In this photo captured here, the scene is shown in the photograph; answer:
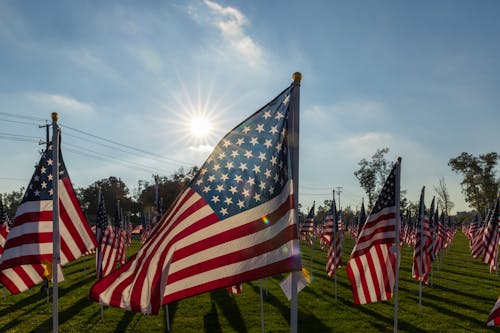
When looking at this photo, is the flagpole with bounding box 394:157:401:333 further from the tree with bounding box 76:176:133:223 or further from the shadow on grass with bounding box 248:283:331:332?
the tree with bounding box 76:176:133:223

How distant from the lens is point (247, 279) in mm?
5277

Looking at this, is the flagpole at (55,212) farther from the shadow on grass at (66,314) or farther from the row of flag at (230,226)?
the shadow on grass at (66,314)

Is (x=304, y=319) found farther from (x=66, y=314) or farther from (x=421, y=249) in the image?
(x=66, y=314)

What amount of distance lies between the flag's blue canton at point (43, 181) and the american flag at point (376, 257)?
6172 mm

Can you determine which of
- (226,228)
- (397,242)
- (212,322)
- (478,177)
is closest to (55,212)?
(226,228)

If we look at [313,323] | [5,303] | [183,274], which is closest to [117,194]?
[5,303]

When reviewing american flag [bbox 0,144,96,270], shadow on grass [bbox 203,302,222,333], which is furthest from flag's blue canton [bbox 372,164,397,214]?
shadow on grass [bbox 203,302,222,333]

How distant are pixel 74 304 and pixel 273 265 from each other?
15.6 meters

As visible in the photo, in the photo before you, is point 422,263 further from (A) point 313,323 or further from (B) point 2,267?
(B) point 2,267

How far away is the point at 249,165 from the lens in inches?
226

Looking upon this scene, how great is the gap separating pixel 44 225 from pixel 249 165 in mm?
4092

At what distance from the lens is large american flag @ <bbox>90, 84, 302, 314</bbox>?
5.42m

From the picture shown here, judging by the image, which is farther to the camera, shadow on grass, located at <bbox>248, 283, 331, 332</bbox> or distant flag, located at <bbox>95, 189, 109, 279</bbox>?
distant flag, located at <bbox>95, 189, 109, 279</bbox>

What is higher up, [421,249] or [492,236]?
[492,236]
